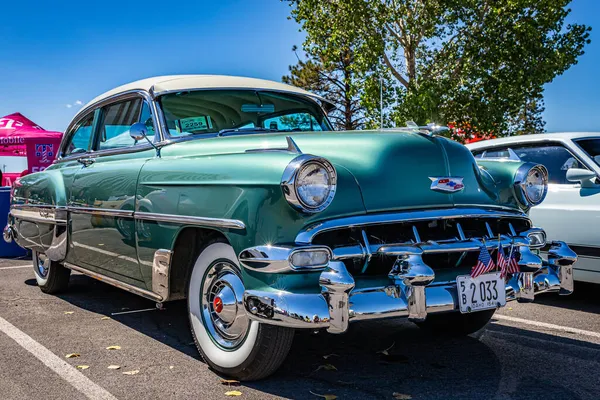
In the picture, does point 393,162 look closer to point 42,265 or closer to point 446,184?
Answer: point 446,184

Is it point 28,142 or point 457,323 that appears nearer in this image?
point 457,323

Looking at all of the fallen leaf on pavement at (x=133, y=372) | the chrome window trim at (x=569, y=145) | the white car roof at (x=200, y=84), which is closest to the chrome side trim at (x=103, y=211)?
the white car roof at (x=200, y=84)

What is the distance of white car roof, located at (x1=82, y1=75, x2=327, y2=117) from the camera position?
4.45m

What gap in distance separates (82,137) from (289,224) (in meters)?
3.27

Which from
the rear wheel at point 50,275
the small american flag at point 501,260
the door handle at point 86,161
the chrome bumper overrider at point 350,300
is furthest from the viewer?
the rear wheel at point 50,275

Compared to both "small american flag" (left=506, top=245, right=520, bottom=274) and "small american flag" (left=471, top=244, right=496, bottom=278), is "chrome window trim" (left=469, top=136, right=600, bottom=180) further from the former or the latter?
"small american flag" (left=471, top=244, right=496, bottom=278)

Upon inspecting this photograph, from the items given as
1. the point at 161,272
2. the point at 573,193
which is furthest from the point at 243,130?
the point at 573,193

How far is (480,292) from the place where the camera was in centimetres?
317

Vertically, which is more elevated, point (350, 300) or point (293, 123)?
point (293, 123)

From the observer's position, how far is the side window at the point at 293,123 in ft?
14.6

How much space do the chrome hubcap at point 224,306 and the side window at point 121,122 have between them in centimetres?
134

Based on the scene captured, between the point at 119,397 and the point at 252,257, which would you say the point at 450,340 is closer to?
the point at 252,257

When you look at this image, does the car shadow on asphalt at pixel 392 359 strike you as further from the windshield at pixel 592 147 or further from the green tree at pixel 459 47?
the green tree at pixel 459 47

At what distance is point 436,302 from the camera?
3.03m
